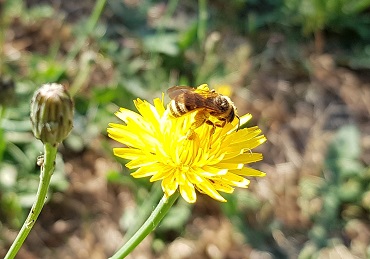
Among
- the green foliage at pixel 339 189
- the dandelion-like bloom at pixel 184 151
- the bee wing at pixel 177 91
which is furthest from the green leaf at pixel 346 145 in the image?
the bee wing at pixel 177 91

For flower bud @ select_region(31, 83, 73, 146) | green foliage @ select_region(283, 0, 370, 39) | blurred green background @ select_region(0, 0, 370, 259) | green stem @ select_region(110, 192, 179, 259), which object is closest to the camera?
flower bud @ select_region(31, 83, 73, 146)

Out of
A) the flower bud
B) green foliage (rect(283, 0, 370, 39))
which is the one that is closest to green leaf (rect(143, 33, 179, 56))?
green foliage (rect(283, 0, 370, 39))

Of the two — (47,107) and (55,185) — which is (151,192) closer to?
(55,185)

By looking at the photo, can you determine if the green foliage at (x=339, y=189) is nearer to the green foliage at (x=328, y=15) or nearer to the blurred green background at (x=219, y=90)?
the blurred green background at (x=219, y=90)

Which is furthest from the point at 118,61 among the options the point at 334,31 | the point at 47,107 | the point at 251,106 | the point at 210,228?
the point at 47,107

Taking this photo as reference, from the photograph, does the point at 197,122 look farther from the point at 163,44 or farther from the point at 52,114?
the point at 163,44

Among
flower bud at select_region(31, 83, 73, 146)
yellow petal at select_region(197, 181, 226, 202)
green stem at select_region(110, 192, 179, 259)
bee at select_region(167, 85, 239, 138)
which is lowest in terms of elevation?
green stem at select_region(110, 192, 179, 259)

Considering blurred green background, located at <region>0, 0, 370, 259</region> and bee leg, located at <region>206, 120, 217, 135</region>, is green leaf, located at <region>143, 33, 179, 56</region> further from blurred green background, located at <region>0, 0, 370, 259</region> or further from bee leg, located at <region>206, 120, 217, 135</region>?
bee leg, located at <region>206, 120, 217, 135</region>
